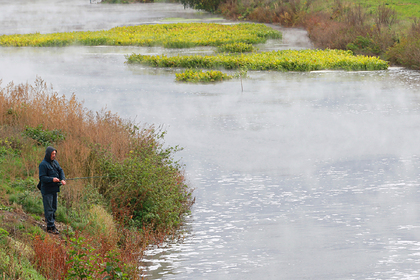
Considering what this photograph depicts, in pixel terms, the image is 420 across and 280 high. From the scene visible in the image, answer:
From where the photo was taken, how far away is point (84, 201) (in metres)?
12.1

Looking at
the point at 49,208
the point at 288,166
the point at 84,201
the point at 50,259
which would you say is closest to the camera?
the point at 50,259

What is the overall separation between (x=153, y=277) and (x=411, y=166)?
36.0 feet

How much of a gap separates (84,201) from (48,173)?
2181 mm

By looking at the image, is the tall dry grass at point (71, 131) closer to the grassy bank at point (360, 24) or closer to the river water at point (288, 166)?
the river water at point (288, 166)

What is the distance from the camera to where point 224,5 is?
94438mm

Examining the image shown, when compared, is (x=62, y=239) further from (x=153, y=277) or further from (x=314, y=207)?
(x=314, y=207)

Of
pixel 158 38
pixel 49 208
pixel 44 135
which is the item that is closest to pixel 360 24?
pixel 158 38

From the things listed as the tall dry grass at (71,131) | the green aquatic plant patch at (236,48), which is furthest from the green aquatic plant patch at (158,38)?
the tall dry grass at (71,131)

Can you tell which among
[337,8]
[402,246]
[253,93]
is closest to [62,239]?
[402,246]

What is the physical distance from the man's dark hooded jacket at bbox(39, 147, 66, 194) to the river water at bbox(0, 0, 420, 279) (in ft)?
7.85

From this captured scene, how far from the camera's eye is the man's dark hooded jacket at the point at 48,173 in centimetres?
999

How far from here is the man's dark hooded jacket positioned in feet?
32.8

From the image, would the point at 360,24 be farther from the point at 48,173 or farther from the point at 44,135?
the point at 48,173

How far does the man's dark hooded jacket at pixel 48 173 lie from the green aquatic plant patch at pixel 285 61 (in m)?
29.6
